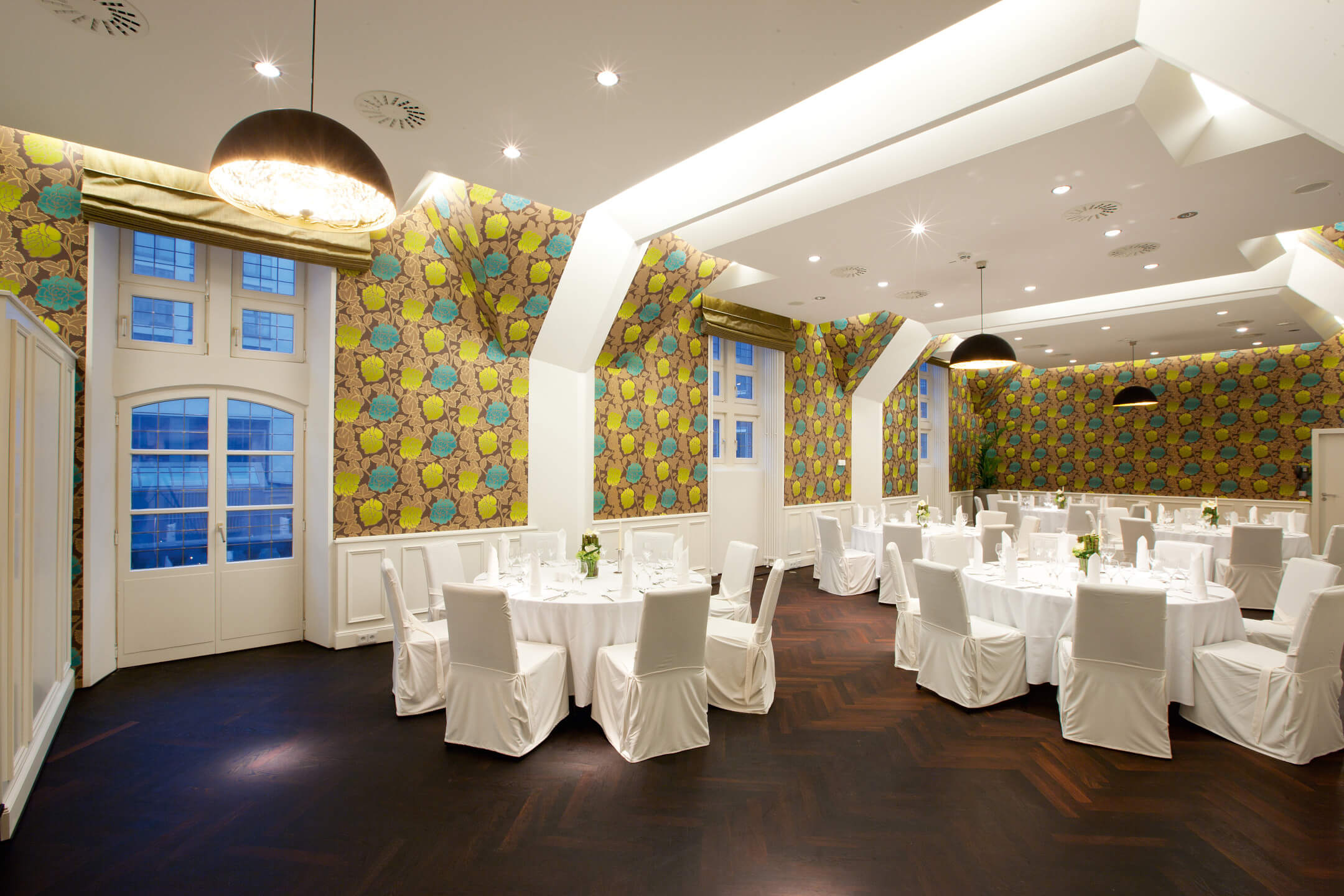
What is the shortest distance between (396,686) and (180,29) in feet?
11.9

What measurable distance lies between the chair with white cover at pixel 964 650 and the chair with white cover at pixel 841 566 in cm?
314

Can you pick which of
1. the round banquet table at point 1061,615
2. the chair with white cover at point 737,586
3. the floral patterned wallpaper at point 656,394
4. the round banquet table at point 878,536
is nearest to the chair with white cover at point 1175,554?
the round banquet table at point 1061,615

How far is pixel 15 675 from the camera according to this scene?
9.55ft

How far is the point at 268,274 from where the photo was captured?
208 inches

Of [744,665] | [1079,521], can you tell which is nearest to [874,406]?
[1079,521]

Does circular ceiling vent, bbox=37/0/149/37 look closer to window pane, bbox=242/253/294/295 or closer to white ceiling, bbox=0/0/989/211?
white ceiling, bbox=0/0/989/211

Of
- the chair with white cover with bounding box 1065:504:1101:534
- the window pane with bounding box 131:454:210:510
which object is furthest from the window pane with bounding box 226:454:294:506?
the chair with white cover with bounding box 1065:504:1101:534

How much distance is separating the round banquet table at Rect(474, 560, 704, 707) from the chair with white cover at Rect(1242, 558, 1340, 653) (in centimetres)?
409

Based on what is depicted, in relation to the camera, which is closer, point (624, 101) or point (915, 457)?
point (624, 101)

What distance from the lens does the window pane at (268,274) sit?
5.20 meters

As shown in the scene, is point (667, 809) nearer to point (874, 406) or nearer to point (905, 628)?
point (905, 628)

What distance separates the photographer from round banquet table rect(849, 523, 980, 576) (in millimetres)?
7133

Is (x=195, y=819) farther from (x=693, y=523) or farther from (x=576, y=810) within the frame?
(x=693, y=523)

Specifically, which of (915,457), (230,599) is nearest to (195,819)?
(230,599)
